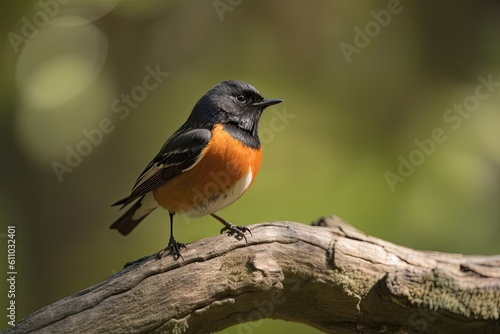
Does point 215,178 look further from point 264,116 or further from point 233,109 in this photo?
point 264,116

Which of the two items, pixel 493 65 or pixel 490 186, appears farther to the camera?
pixel 493 65

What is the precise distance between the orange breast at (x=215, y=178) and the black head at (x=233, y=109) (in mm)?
127

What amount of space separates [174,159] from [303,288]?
1.00 meters

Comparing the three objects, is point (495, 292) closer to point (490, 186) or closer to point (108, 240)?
point (490, 186)

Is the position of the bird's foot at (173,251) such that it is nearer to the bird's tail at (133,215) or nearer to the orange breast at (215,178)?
the orange breast at (215,178)

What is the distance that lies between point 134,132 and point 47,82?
763 mm

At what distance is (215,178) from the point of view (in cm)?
319

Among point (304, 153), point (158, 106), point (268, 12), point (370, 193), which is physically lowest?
point (370, 193)

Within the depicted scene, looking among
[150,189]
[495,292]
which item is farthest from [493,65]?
[150,189]

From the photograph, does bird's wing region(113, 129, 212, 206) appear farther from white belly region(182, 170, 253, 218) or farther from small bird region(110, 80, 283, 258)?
white belly region(182, 170, 253, 218)

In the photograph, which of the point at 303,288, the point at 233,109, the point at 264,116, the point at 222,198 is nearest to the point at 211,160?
the point at 222,198

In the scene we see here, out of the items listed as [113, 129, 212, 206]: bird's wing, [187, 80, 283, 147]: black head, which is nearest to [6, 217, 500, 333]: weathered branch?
[113, 129, 212, 206]: bird's wing

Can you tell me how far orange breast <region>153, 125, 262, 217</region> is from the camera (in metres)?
3.18

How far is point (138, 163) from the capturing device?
475 cm
